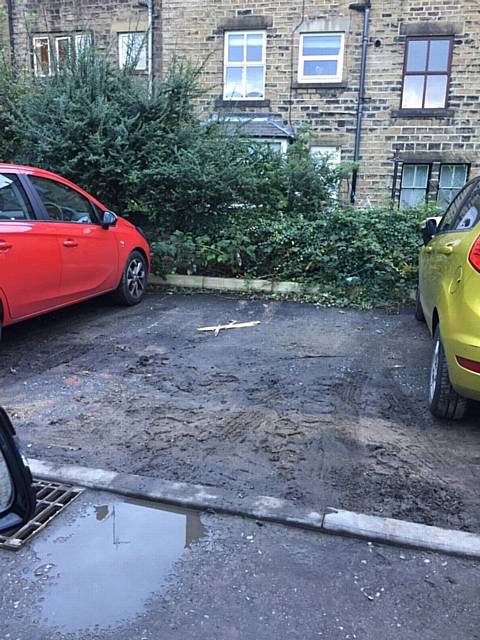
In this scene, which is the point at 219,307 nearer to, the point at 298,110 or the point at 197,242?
the point at 197,242

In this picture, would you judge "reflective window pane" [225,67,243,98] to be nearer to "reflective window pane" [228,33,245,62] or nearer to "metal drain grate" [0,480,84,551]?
"reflective window pane" [228,33,245,62]

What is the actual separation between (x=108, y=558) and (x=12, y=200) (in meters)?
3.85

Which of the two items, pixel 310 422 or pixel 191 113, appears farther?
pixel 191 113

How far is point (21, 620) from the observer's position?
2178 millimetres

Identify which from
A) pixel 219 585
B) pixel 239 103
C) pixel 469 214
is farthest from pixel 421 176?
pixel 219 585

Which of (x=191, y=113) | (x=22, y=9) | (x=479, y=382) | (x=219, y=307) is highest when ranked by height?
(x=22, y=9)

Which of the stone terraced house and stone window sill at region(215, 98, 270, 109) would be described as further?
stone window sill at region(215, 98, 270, 109)

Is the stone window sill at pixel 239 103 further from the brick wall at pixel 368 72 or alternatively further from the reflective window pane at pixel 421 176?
the reflective window pane at pixel 421 176

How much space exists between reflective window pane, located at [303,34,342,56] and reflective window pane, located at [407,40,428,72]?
1845mm

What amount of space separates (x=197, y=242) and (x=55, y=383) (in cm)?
437

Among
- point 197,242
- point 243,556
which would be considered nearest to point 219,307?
point 197,242

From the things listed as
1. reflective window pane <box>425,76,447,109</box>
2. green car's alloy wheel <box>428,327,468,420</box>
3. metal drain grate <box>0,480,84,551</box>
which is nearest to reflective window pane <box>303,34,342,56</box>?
reflective window pane <box>425,76,447,109</box>

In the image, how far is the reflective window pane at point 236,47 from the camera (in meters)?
15.2

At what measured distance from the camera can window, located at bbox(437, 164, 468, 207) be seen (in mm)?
14812
